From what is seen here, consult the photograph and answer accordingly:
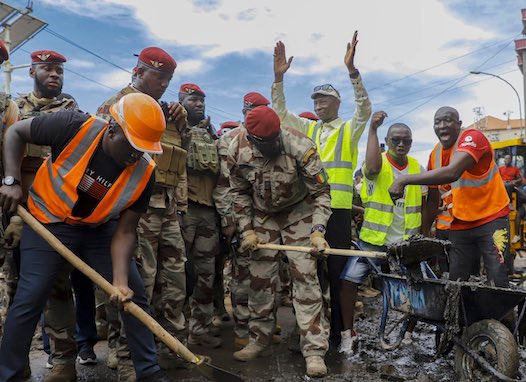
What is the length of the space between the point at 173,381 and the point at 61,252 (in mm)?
1435

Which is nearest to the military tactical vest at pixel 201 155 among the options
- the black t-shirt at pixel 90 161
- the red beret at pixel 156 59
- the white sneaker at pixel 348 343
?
the red beret at pixel 156 59

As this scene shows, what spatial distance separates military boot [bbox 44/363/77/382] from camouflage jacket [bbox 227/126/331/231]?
173cm

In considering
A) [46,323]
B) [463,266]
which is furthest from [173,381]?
A: [463,266]

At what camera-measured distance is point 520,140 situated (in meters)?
13.8

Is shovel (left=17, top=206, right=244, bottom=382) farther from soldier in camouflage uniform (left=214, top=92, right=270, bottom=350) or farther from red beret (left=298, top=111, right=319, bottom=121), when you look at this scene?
red beret (left=298, top=111, right=319, bottom=121)

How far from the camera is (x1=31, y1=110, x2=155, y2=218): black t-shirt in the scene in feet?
10.00

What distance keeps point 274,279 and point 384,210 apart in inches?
48.8

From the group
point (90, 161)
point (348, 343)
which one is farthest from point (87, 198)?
point (348, 343)

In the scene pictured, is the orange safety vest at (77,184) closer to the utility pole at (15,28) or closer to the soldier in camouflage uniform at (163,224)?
the soldier in camouflage uniform at (163,224)

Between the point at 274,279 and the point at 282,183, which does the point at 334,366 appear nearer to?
the point at 274,279

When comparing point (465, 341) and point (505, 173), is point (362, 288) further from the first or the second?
point (505, 173)

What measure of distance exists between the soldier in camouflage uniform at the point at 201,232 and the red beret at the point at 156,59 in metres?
1.01

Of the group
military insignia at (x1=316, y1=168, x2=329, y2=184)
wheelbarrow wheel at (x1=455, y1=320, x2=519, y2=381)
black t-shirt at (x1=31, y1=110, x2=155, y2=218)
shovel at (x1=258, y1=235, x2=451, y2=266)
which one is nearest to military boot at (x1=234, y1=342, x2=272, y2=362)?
shovel at (x1=258, y1=235, x2=451, y2=266)

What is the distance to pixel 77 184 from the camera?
120 inches
